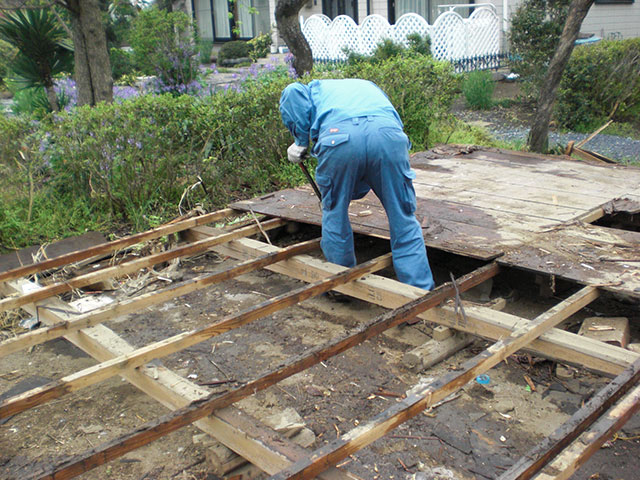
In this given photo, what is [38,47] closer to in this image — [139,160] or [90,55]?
[90,55]

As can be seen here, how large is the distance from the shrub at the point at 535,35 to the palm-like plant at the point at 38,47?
8.77m

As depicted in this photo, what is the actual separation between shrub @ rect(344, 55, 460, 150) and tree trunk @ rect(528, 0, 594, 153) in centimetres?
127

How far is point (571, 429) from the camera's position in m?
2.14

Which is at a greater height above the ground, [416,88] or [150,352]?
[416,88]

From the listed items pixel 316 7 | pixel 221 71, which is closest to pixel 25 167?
pixel 221 71

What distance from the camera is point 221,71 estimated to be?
17984 millimetres

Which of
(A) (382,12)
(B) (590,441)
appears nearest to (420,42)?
(A) (382,12)

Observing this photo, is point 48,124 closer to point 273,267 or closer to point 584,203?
point 273,267

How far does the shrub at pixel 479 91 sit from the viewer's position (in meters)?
12.1

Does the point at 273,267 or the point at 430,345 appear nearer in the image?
the point at 430,345

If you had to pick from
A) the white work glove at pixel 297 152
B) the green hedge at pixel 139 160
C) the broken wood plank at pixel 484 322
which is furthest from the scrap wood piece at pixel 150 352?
the green hedge at pixel 139 160

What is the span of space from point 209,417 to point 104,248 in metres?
2.27

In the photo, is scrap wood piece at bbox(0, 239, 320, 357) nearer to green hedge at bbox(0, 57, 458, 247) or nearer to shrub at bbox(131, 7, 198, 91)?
green hedge at bbox(0, 57, 458, 247)

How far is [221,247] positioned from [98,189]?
1.65 meters
